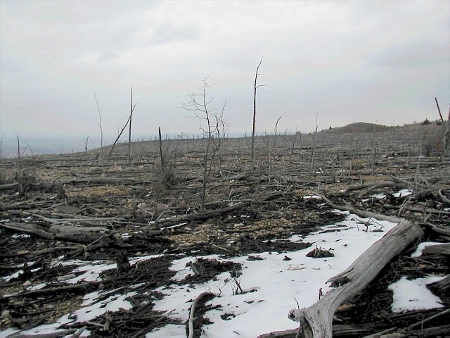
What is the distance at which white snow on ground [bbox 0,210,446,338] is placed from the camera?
8.29ft

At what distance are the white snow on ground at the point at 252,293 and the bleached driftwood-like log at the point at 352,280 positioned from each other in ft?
0.79

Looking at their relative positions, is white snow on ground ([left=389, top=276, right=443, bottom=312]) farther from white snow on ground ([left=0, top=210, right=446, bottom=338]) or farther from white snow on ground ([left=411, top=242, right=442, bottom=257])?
white snow on ground ([left=411, top=242, right=442, bottom=257])

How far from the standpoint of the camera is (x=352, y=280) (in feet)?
8.32

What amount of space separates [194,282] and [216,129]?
381 cm

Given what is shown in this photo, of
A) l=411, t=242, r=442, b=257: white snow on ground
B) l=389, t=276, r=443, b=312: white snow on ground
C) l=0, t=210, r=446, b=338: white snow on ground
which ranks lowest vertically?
l=0, t=210, r=446, b=338: white snow on ground

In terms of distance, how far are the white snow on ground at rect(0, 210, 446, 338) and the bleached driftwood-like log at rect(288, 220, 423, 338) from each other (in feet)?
0.79

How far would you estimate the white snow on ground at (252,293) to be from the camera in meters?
2.53

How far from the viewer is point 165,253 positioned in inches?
162

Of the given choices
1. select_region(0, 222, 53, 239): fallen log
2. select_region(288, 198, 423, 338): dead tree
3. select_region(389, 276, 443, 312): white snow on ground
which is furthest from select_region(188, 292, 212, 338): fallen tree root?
select_region(0, 222, 53, 239): fallen log

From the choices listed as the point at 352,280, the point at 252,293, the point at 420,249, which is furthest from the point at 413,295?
the point at 252,293

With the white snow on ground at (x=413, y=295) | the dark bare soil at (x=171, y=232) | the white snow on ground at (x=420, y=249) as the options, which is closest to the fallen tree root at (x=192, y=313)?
the dark bare soil at (x=171, y=232)

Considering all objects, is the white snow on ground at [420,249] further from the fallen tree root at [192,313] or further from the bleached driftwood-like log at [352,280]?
the fallen tree root at [192,313]

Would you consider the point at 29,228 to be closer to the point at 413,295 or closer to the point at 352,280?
the point at 352,280

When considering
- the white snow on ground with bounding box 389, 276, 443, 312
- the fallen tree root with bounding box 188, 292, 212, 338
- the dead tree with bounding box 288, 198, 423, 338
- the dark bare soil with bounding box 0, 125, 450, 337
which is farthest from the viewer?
the dark bare soil with bounding box 0, 125, 450, 337
